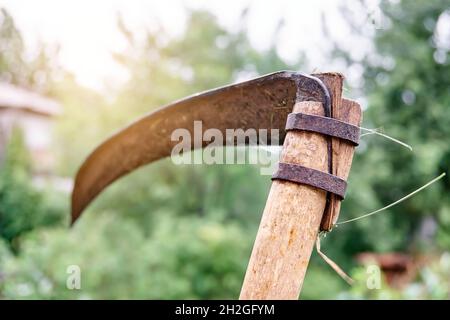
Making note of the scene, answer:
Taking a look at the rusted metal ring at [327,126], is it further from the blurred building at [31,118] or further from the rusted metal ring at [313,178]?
the blurred building at [31,118]

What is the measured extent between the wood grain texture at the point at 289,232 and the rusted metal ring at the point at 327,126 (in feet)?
0.05

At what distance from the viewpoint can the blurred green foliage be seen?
22.2 feet

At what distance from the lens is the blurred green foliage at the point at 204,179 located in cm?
677

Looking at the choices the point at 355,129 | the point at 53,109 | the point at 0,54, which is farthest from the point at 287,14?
the point at 53,109

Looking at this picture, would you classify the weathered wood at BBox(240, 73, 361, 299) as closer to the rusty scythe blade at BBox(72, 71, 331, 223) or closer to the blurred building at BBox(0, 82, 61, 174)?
the rusty scythe blade at BBox(72, 71, 331, 223)

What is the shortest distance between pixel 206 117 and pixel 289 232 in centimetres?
52

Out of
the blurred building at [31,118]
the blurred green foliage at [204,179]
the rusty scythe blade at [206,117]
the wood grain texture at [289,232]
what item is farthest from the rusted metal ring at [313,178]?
the blurred building at [31,118]

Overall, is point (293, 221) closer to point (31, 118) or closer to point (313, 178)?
point (313, 178)

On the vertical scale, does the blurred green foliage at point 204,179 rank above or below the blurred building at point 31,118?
below

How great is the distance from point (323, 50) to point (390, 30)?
189 centimetres

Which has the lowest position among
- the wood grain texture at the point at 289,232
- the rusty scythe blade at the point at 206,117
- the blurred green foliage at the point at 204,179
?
the wood grain texture at the point at 289,232

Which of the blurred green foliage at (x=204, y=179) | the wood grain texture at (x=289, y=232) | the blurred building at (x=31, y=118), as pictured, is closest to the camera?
the wood grain texture at (x=289, y=232)

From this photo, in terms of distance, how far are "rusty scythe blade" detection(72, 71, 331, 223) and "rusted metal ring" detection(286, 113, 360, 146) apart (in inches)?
1.3

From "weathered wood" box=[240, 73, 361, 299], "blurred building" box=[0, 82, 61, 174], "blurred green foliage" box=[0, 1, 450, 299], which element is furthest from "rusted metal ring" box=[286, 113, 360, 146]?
"blurred building" box=[0, 82, 61, 174]
